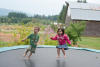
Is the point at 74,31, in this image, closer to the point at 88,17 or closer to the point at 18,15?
the point at 18,15

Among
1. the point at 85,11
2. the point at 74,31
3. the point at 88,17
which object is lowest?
the point at 74,31

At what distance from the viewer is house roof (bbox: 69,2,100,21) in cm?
1073

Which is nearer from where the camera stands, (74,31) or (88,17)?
(74,31)

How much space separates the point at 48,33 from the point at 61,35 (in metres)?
2.51

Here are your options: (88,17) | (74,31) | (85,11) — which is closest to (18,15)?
(74,31)

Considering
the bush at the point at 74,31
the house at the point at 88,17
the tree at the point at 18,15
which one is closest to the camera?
the bush at the point at 74,31

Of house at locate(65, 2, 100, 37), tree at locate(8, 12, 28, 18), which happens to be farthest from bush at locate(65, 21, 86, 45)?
house at locate(65, 2, 100, 37)

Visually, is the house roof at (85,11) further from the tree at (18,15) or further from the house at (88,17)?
the tree at (18,15)

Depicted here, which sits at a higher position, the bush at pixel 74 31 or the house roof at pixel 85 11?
the house roof at pixel 85 11

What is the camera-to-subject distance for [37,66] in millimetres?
2199

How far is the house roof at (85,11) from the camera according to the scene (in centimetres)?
1073

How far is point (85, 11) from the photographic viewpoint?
11.8 metres

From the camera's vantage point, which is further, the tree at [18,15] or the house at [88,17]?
the house at [88,17]

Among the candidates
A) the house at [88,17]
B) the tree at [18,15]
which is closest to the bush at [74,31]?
the tree at [18,15]
